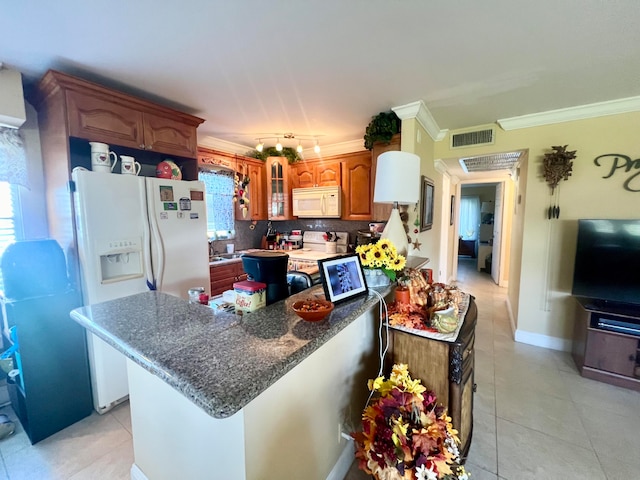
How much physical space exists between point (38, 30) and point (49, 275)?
56.1 inches

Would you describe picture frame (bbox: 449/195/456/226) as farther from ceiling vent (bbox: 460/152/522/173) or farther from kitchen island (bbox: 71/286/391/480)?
kitchen island (bbox: 71/286/391/480)

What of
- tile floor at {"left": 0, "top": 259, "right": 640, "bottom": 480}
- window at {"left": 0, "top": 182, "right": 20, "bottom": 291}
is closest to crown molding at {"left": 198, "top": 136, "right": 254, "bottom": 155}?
window at {"left": 0, "top": 182, "right": 20, "bottom": 291}

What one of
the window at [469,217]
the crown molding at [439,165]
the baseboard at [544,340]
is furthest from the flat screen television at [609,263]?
the window at [469,217]

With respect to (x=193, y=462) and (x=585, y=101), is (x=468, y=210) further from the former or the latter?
(x=193, y=462)

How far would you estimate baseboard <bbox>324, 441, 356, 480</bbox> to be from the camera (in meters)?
1.34

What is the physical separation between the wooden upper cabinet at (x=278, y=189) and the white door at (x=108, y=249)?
2.04m

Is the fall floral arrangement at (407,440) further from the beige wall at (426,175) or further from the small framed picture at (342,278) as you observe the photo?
the beige wall at (426,175)

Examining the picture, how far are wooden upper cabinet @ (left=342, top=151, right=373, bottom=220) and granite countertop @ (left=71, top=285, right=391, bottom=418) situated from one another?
232 cm

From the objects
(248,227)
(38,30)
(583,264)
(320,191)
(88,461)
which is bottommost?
(88,461)

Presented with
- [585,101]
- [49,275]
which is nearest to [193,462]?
[49,275]

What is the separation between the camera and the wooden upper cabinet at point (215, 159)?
3271 mm

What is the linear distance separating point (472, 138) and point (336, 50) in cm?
215

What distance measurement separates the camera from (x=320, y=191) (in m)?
3.74

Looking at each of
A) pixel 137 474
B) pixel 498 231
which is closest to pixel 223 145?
pixel 137 474
